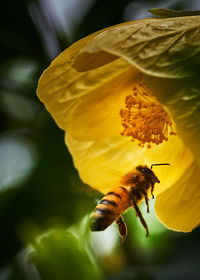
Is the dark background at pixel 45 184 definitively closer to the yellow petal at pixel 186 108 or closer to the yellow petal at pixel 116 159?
the yellow petal at pixel 116 159

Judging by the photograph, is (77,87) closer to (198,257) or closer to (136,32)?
(136,32)

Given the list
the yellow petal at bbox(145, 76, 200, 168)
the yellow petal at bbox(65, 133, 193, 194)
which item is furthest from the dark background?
the yellow petal at bbox(145, 76, 200, 168)

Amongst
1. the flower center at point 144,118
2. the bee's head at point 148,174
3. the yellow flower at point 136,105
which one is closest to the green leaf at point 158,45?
the yellow flower at point 136,105

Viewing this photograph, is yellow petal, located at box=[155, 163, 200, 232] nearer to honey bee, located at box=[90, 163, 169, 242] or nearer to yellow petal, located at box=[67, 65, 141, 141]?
honey bee, located at box=[90, 163, 169, 242]

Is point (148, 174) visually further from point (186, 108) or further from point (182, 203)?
point (186, 108)

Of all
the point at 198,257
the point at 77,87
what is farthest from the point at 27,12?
the point at 198,257

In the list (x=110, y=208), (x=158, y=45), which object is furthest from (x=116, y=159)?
(x=158, y=45)
